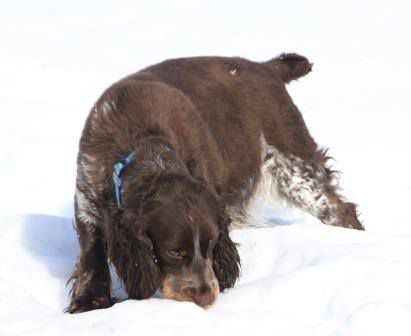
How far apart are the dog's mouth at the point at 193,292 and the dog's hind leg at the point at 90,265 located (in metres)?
0.50

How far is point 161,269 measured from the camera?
149 inches

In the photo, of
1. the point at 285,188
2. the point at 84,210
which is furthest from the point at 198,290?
the point at 285,188

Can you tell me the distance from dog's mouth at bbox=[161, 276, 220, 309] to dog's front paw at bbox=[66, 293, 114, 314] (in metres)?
0.47

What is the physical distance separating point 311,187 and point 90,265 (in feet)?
6.70

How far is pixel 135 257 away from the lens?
3.78 m

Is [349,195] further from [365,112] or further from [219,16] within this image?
[219,16]

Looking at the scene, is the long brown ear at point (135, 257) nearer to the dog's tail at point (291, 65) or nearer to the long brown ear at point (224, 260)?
the long brown ear at point (224, 260)

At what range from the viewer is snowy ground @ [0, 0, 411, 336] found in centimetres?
357

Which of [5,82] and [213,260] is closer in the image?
[213,260]

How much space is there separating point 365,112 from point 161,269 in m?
5.49

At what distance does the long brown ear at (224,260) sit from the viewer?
3.99 meters

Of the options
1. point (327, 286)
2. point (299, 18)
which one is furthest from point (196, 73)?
point (299, 18)

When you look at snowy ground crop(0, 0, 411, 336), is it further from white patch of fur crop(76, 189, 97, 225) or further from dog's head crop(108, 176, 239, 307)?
white patch of fur crop(76, 189, 97, 225)

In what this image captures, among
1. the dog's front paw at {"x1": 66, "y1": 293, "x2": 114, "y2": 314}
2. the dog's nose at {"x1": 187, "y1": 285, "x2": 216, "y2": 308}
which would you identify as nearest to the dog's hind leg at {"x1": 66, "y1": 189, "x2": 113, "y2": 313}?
the dog's front paw at {"x1": 66, "y1": 293, "x2": 114, "y2": 314}
